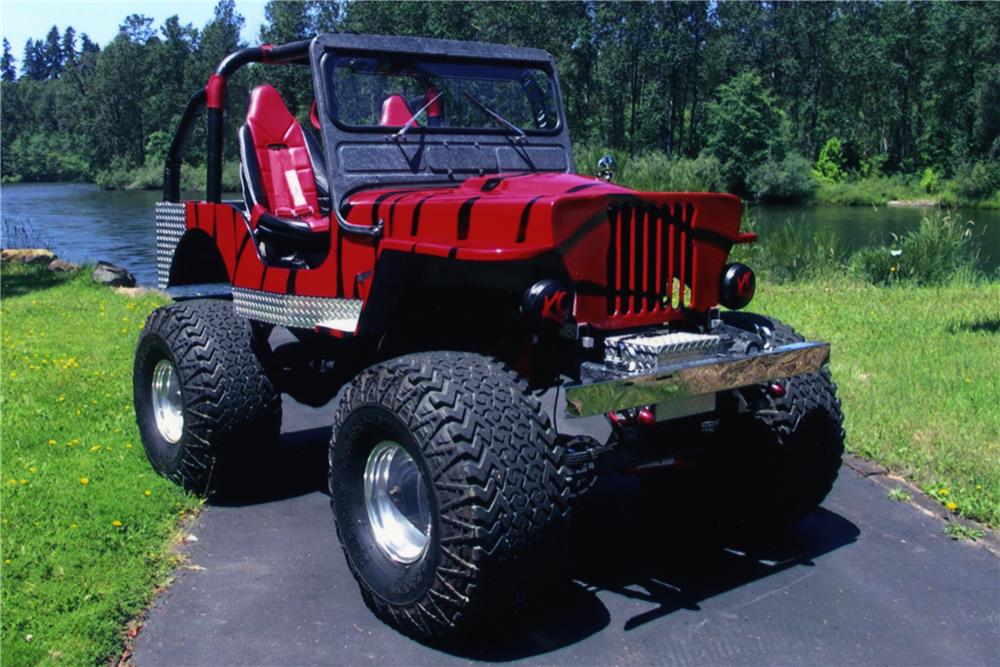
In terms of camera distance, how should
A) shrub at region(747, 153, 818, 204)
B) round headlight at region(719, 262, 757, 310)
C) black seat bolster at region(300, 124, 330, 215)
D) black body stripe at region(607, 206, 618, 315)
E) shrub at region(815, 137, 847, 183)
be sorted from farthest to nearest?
shrub at region(815, 137, 847, 183)
shrub at region(747, 153, 818, 204)
black seat bolster at region(300, 124, 330, 215)
round headlight at region(719, 262, 757, 310)
black body stripe at region(607, 206, 618, 315)

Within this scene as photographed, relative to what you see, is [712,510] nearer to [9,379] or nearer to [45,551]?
[45,551]

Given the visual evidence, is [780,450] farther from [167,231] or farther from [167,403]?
[167,231]

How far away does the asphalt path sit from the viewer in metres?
3.75

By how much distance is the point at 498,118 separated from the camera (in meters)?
5.45

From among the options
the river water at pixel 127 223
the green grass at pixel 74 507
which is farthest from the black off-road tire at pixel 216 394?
the river water at pixel 127 223

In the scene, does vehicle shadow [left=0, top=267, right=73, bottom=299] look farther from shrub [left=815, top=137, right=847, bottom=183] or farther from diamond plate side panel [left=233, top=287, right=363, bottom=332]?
shrub [left=815, top=137, right=847, bottom=183]

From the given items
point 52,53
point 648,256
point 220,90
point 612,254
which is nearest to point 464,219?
point 612,254

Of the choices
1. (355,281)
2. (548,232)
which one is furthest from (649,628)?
(355,281)

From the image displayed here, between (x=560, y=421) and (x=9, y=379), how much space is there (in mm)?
4080

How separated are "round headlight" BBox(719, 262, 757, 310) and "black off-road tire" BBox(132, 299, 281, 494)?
2.23m

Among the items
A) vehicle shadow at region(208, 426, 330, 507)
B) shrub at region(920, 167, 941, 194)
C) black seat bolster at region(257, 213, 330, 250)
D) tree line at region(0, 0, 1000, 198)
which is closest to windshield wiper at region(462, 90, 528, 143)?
black seat bolster at region(257, 213, 330, 250)

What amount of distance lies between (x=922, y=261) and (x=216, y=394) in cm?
1117

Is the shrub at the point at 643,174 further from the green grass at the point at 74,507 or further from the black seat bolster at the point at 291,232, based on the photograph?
the black seat bolster at the point at 291,232

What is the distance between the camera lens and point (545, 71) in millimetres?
5730
